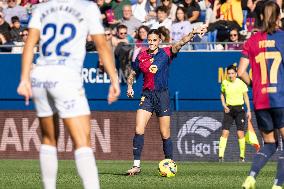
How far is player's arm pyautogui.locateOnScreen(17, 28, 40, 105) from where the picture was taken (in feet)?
32.6

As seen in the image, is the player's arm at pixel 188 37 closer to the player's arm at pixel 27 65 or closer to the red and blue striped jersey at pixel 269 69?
the red and blue striped jersey at pixel 269 69

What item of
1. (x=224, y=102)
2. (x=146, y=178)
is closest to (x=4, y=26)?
(x=224, y=102)

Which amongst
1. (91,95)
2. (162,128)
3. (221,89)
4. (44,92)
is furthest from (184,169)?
(44,92)

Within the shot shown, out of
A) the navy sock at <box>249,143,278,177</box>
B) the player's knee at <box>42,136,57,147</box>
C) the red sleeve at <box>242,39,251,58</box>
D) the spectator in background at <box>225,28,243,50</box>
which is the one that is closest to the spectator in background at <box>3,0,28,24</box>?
the spectator in background at <box>225,28,243,50</box>

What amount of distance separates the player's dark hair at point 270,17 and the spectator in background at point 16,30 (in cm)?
1488

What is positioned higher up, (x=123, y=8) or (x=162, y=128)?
(x=123, y=8)

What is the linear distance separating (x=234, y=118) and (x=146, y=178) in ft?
25.7

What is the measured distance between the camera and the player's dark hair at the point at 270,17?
12.2 meters

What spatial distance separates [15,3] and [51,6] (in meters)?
17.7

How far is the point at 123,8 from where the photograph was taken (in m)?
26.3

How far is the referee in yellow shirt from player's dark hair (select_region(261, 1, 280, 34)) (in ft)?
36.5

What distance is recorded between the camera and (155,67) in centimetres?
1788

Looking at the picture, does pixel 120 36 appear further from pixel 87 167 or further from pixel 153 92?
pixel 87 167

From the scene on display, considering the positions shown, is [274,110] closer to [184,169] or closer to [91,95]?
[184,169]
